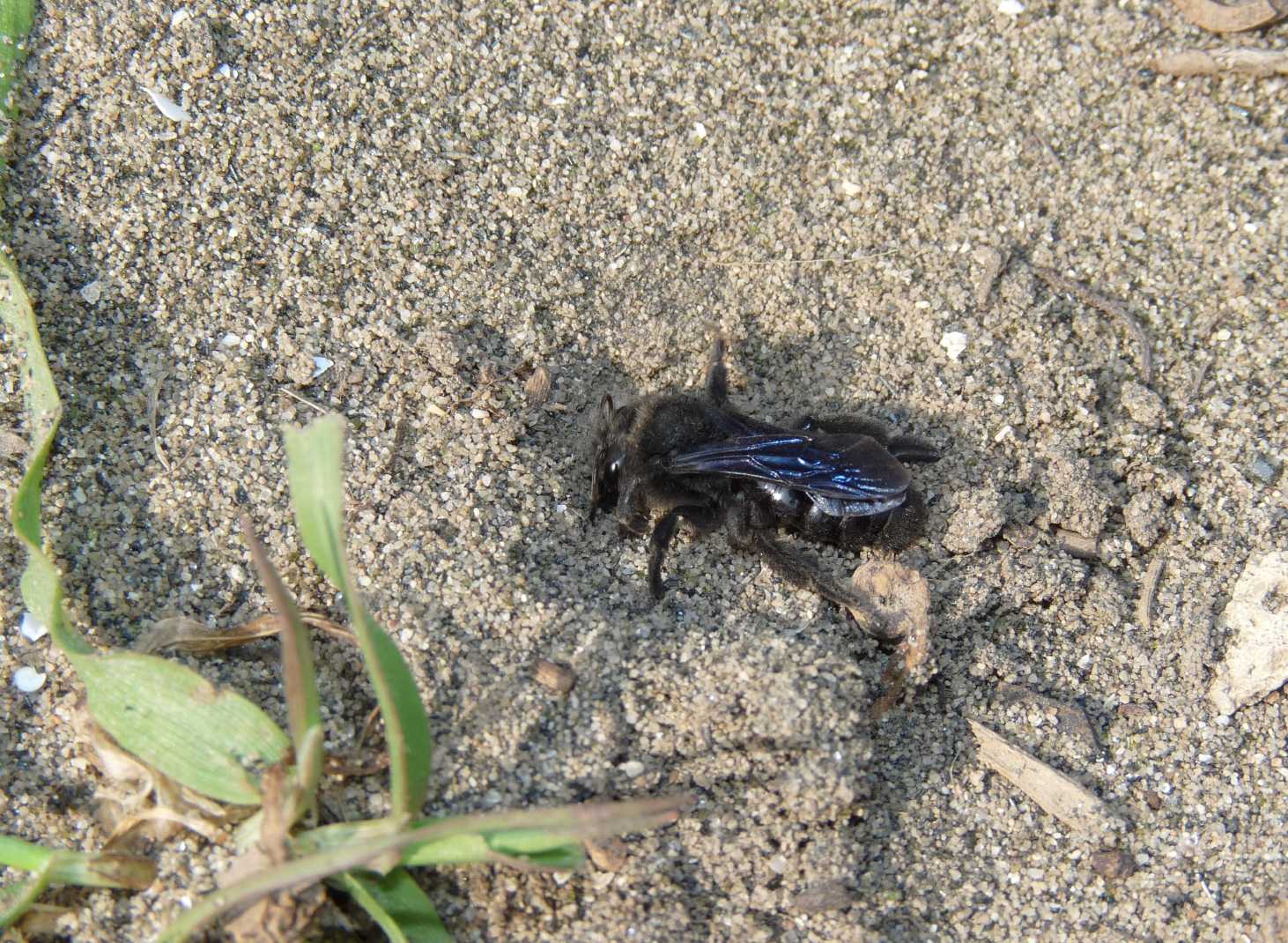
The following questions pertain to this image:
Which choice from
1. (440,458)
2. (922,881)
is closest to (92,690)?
(440,458)

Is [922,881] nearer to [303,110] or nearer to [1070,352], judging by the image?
[1070,352]

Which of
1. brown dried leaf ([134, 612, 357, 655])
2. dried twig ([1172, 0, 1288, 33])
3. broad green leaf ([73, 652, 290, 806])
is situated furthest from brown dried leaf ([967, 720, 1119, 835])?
dried twig ([1172, 0, 1288, 33])

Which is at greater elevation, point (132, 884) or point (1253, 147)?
point (1253, 147)

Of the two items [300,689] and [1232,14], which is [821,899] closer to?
[300,689]

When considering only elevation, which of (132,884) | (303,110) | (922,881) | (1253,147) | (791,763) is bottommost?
(922,881)

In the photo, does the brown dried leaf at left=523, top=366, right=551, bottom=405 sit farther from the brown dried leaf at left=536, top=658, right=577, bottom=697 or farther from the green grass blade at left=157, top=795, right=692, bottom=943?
the green grass blade at left=157, top=795, right=692, bottom=943

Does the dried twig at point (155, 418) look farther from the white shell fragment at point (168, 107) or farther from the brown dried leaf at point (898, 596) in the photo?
the brown dried leaf at point (898, 596)
